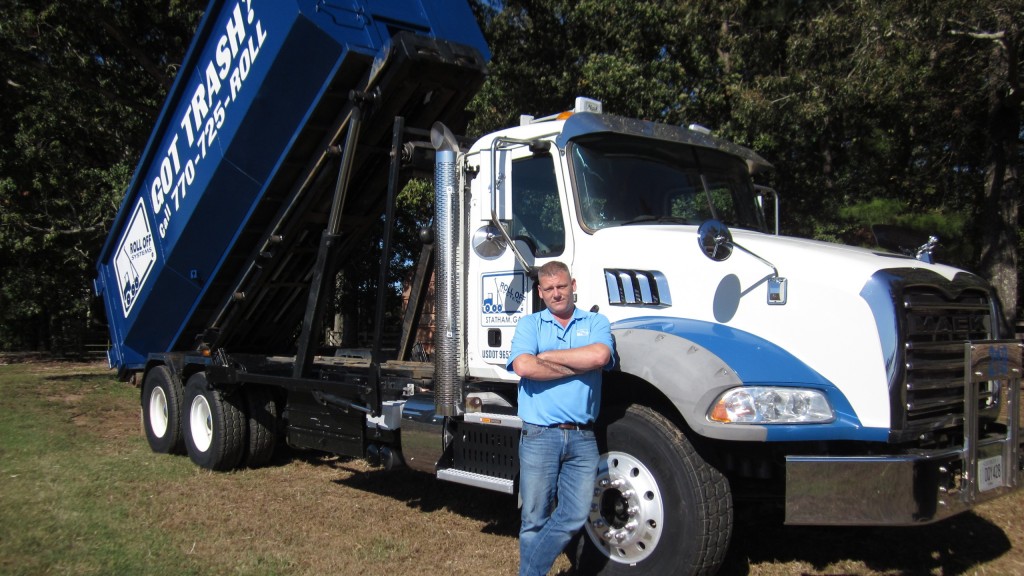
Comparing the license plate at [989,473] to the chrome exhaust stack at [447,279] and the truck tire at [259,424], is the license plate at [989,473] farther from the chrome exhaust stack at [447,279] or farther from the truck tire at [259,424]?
the truck tire at [259,424]

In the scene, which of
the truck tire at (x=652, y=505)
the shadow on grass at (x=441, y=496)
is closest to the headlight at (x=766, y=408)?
the truck tire at (x=652, y=505)

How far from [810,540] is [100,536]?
495 cm

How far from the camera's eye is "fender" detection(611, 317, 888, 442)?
4.21 m

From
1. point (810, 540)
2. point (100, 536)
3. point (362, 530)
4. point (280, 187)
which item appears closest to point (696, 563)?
point (810, 540)

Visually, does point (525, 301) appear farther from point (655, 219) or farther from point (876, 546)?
point (876, 546)

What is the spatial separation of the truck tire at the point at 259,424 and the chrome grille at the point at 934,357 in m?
5.96

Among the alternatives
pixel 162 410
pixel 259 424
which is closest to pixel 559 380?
pixel 259 424

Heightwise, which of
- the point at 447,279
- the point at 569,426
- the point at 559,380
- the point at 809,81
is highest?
the point at 809,81

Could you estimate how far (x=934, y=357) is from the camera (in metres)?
4.54

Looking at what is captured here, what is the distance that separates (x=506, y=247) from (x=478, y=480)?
1.52 meters

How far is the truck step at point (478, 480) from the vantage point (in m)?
5.13

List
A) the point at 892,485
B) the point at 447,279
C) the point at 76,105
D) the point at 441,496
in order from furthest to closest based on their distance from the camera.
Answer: the point at 76,105 → the point at 441,496 → the point at 447,279 → the point at 892,485

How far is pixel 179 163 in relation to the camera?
307 inches

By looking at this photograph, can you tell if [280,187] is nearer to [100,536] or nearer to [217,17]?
[217,17]
